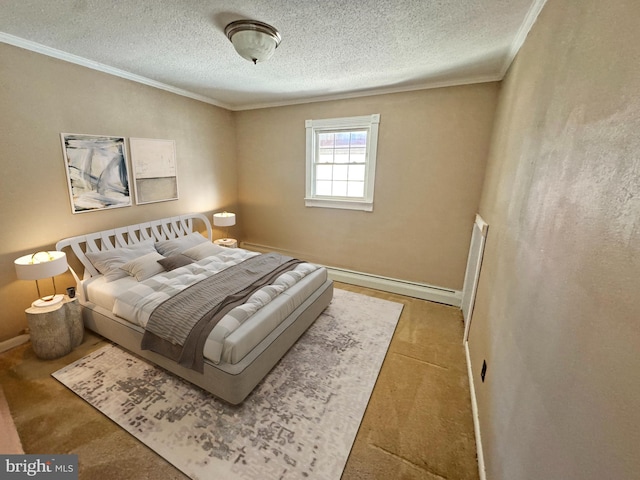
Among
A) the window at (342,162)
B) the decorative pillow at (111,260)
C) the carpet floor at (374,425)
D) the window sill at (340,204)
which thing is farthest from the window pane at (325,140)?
the carpet floor at (374,425)

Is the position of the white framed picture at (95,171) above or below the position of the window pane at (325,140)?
below

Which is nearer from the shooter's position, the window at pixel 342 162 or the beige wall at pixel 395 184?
the beige wall at pixel 395 184

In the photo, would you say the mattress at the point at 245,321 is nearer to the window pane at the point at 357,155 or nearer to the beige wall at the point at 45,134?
the beige wall at the point at 45,134

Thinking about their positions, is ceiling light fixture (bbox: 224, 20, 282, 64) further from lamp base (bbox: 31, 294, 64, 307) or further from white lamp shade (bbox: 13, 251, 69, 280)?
lamp base (bbox: 31, 294, 64, 307)

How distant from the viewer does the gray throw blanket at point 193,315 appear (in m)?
2.04

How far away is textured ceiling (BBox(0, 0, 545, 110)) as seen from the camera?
1821mm

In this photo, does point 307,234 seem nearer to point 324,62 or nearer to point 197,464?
point 324,62

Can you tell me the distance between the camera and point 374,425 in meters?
1.93

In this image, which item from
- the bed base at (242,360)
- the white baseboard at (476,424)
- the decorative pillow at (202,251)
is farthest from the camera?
the decorative pillow at (202,251)

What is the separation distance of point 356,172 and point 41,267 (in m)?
3.73

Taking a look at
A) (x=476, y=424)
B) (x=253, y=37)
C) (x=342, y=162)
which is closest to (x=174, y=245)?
(x=253, y=37)

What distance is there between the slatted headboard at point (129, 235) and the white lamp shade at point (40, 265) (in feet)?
1.14

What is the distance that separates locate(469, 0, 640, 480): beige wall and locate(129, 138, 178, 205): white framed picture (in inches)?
163

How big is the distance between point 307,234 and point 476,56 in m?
3.20
